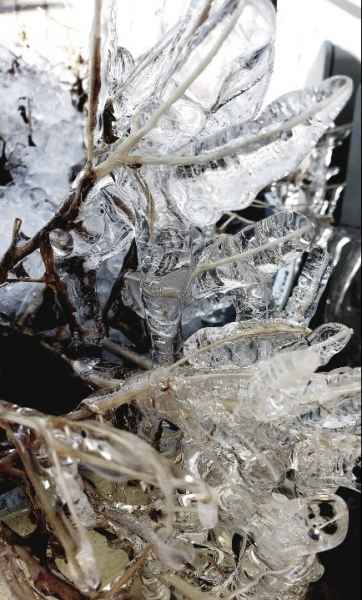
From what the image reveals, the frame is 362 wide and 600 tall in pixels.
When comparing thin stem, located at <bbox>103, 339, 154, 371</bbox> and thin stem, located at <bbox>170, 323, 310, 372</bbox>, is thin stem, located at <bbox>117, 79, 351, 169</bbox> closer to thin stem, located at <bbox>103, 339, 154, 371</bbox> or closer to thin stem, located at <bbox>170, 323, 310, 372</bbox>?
thin stem, located at <bbox>170, 323, 310, 372</bbox>

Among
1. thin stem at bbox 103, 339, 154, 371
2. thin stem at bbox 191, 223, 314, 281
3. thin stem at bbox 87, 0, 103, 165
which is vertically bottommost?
thin stem at bbox 103, 339, 154, 371

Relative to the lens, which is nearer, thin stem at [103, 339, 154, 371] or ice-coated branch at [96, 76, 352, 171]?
ice-coated branch at [96, 76, 352, 171]

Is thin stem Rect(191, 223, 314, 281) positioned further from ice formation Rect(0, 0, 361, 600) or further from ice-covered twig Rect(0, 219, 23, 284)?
ice-covered twig Rect(0, 219, 23, 284)

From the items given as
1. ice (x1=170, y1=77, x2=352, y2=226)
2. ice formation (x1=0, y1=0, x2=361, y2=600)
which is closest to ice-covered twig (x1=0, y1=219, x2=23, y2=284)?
ice formation (x1=0, y1=0, x2=361, y2=600)

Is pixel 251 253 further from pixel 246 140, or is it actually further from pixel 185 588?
pixel 185 588

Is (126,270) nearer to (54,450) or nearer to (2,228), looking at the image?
(2,228)

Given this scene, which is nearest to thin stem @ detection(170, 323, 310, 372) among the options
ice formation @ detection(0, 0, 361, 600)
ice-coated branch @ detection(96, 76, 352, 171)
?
ice formation @ detection(0, 0, 361, 600)

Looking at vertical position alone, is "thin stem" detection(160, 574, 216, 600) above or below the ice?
below

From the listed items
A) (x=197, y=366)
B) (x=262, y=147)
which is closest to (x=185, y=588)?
(x=197, y=366)

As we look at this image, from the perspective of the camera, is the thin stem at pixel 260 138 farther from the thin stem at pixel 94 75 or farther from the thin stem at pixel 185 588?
the thin stem at pixel 185 588
